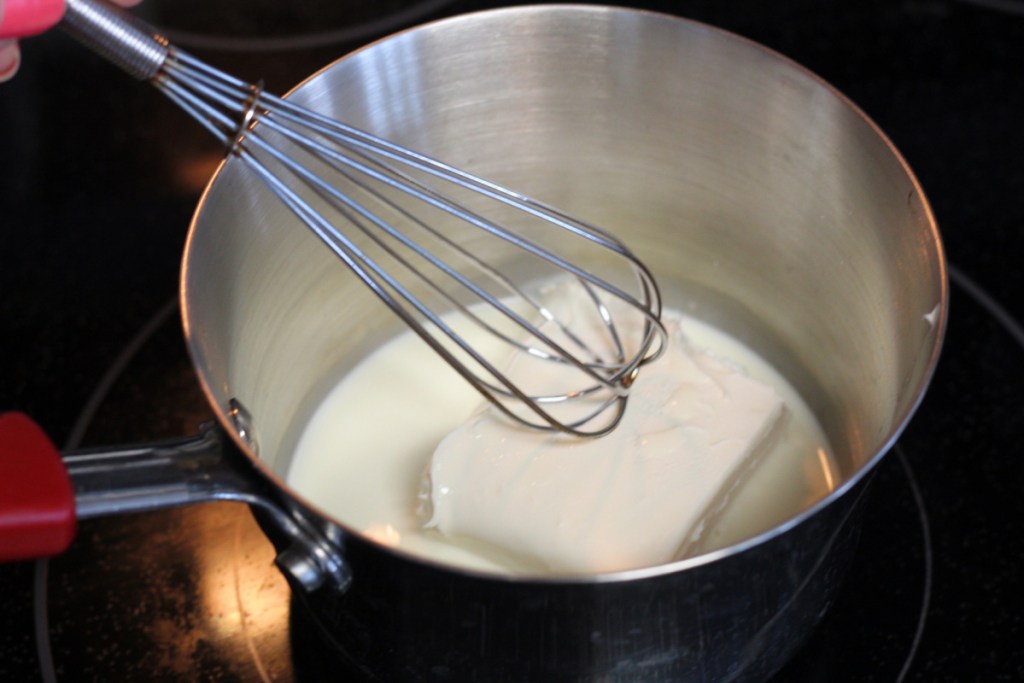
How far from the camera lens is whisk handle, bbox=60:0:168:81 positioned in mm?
555

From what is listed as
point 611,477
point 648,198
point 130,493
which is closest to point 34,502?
point 130,493

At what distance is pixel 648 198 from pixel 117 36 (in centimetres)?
47

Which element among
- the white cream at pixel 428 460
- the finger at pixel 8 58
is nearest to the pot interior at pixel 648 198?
the white cream at pixel 428 460

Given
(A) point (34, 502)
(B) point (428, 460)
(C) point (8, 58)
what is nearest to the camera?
(A) point (34, 502)

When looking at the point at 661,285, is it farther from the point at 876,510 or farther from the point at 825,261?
the point at 876,510

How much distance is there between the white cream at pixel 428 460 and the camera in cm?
77

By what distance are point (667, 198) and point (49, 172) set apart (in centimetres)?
55

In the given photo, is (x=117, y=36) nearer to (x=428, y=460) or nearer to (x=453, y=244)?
(x=453, y=244)

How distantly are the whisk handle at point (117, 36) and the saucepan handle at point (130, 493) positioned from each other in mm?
195

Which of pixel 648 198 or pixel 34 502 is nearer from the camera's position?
pixel 34 502

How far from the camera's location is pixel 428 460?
0.84 m

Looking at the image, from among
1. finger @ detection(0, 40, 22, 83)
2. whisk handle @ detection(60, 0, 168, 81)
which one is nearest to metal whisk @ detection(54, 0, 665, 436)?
whisk handle @ detection(60, 0, 168, 81)

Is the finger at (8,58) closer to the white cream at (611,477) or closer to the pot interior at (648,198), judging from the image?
the pot interior at (648,198)

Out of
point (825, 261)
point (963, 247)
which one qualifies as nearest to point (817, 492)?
point (825, 261)
